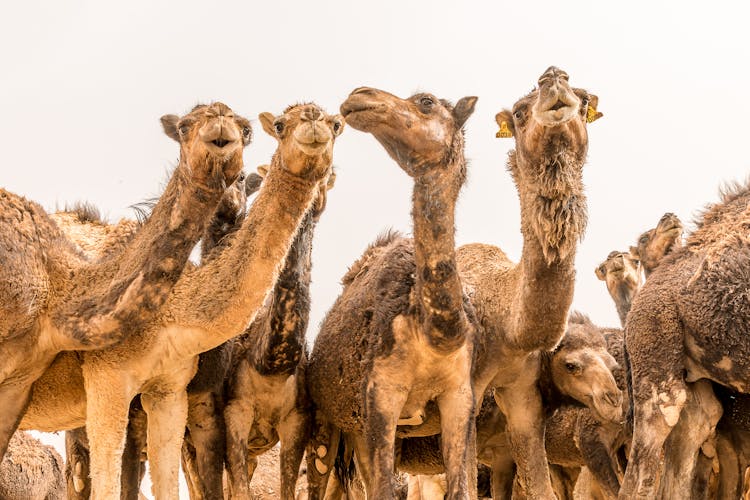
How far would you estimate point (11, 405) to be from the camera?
311 inches

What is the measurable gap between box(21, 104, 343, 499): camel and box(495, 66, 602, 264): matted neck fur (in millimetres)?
1480

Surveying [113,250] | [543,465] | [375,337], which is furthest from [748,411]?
[113,250]

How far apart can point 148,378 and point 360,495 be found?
3425 millimetres

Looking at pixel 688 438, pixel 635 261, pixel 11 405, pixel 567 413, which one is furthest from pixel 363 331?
pixel 635 261

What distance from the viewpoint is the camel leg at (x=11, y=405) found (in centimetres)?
785

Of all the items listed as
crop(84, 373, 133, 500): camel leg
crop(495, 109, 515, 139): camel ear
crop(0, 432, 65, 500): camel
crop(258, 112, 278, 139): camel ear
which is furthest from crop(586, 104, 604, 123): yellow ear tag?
crop(0, 432, 65, 500): camel

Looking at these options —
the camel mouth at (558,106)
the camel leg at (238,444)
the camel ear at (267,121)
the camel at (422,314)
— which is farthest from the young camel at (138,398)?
the camel mouth at (558,106)

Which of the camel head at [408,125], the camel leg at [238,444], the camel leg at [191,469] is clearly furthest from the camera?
the camel leg at [191,469]

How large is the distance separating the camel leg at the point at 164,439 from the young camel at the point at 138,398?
2.33ft

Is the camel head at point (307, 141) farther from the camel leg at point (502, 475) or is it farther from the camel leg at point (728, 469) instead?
the camel leg at point (728, 469)

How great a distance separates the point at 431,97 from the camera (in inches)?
324

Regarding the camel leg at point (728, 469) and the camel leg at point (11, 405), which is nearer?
the camel leg at point (11, 405)

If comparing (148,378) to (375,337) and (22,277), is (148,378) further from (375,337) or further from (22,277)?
(375,337)

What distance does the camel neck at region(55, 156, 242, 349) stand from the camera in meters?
7.42
